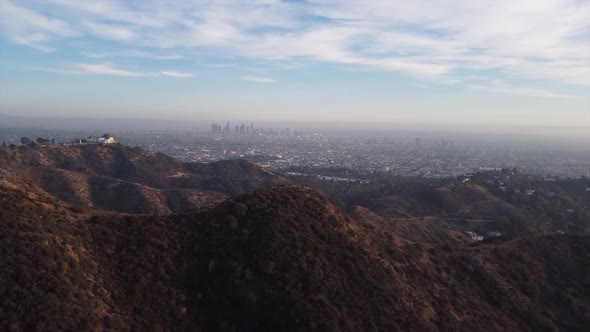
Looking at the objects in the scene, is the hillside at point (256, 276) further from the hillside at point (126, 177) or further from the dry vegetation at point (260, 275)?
the hillside at point (126, 177)

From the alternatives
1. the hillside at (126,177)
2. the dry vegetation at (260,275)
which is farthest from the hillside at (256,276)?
the hillside at (126,177)

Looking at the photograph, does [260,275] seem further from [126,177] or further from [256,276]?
[126,177]

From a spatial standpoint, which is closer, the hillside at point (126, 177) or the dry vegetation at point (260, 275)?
the dry vegetation at point (260, 275)

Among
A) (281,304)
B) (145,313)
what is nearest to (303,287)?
(281,304)

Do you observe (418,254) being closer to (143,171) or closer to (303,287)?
(303,287)

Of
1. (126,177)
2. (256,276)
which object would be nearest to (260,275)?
(256,276)
